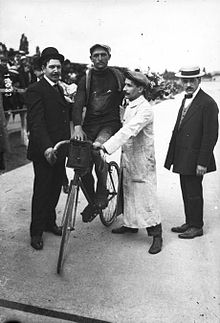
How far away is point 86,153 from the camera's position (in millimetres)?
3143

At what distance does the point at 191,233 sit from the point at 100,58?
1.94 meters

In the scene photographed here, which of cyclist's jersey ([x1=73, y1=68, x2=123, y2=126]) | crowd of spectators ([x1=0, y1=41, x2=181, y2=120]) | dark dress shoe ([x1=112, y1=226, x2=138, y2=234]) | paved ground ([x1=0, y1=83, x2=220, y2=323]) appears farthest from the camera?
crowd of spectators ([x1=0, y1=41, x2=181, y2=120])

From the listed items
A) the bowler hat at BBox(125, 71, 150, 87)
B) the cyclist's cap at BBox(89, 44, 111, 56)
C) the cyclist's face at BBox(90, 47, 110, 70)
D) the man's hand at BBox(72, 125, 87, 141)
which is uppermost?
the cyclist's cap at BBox(89, 44, 111, 56)

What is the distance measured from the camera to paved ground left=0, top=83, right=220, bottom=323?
2650mm

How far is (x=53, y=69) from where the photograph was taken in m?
3.50

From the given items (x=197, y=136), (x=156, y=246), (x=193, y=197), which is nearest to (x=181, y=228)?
(x=193, y=197)

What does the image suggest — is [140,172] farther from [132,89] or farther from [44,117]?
[44,117]

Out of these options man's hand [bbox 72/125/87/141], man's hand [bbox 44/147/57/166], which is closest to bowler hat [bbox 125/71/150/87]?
man's hand [bbox 72/125/87/141]

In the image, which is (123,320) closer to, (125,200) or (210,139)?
(125,200)

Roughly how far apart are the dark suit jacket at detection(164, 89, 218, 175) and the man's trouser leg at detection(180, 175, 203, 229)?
5.4 inches

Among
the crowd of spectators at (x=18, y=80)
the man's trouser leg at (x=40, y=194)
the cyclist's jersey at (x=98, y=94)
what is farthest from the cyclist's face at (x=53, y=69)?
the crowd of spectators at (x=18, y=80)

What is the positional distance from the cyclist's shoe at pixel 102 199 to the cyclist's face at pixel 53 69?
3.79 ft

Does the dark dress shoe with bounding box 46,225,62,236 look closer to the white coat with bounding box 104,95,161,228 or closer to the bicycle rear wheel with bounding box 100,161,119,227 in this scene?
the bicycle rear wheel with bounding box 100,161,119,227

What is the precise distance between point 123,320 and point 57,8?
2.53 meters
